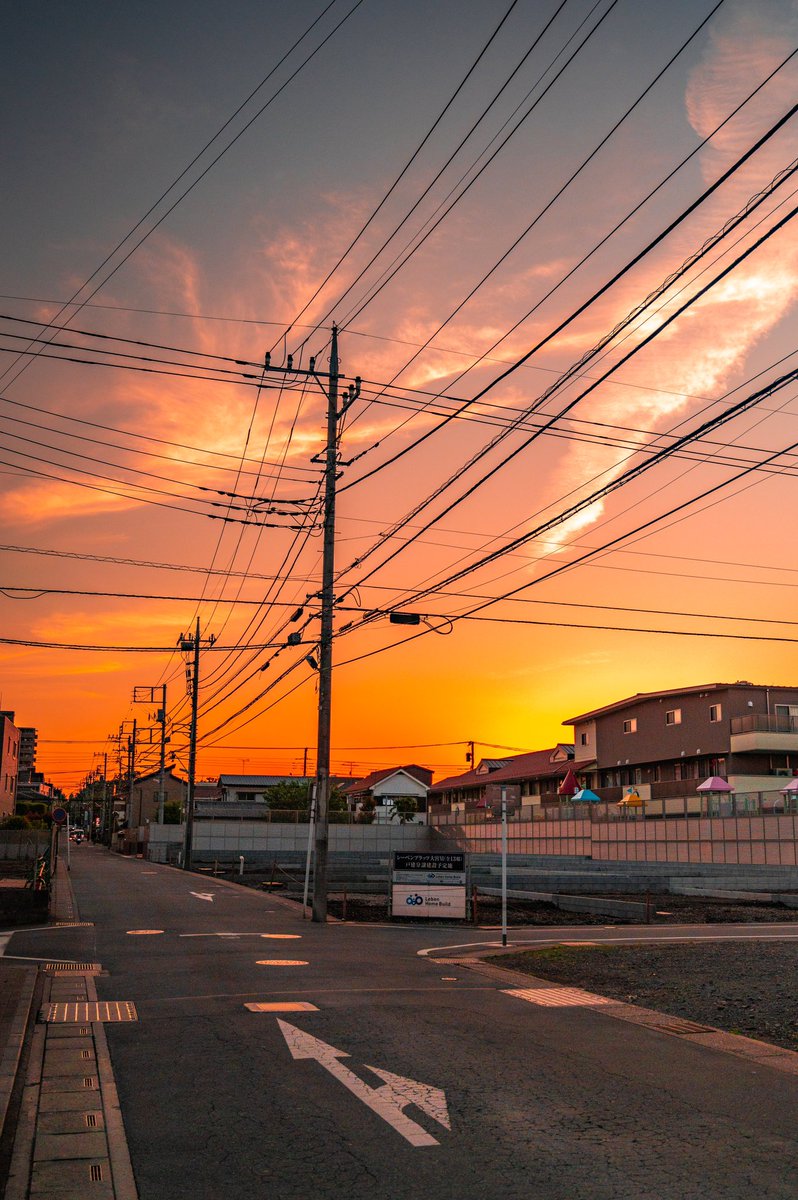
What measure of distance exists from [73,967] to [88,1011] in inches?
165

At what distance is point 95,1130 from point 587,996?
8.15m

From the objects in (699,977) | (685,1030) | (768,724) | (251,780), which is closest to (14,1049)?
(685,1030)

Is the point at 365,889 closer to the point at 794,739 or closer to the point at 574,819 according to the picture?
the point at 574,819

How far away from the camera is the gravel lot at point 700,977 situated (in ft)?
40.1

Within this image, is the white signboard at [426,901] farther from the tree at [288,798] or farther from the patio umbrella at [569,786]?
the tree at [288,798]

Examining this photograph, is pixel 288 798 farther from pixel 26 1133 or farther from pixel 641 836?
pixel 26 1133

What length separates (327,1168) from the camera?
6508 mm

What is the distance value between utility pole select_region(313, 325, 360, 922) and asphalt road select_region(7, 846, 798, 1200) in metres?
9.73

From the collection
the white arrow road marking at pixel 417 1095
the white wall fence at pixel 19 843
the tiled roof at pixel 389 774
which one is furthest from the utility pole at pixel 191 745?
the tiled roof at pixel 389 774

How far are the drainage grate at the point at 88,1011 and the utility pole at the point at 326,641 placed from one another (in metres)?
11.9

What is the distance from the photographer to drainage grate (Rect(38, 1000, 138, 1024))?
37.7 feet

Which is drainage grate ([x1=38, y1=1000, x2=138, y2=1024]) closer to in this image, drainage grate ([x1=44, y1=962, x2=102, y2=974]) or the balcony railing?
drainage grate ([x1=44, y1=962, x2=102, y2=974])

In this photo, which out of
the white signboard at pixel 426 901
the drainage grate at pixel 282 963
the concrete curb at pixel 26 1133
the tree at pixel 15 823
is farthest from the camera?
the tree at pixel 15 823

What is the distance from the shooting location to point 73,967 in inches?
623
